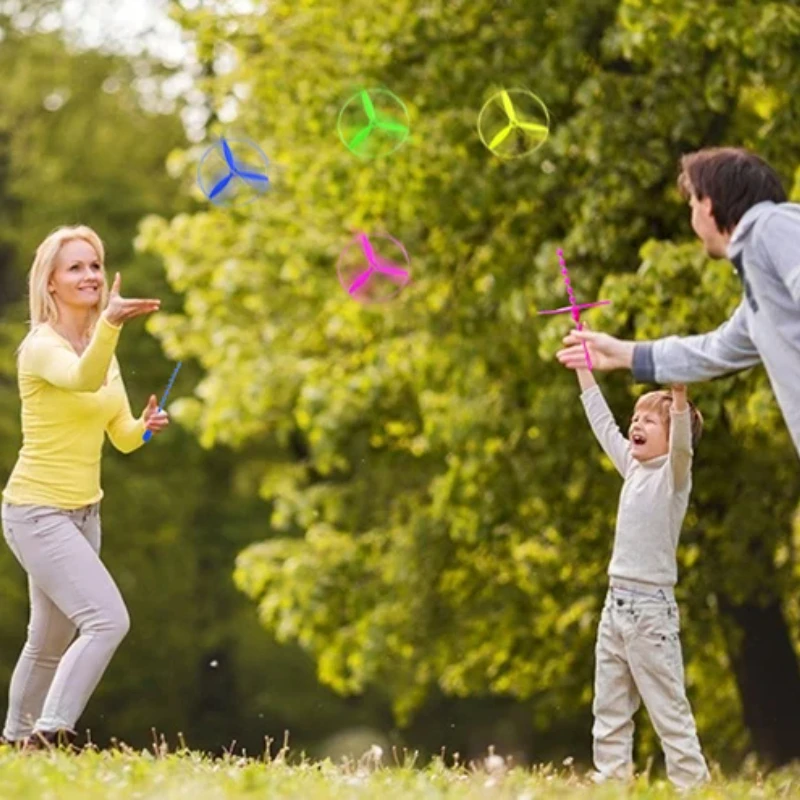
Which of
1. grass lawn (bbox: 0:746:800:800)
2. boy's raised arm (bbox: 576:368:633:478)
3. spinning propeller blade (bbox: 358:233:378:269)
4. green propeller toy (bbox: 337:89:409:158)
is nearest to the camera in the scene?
grass lawn (bbox: 0:746:800:800)

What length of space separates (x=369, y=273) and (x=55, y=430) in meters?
8.30

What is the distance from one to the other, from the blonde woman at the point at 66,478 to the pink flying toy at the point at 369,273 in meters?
7.89

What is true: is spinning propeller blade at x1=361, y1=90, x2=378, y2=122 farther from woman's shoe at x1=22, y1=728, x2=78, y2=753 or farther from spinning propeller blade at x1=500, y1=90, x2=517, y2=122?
woman's shoe at x1=22, y1=728, x2=78, y2=753

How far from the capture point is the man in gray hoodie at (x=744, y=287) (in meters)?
5.46

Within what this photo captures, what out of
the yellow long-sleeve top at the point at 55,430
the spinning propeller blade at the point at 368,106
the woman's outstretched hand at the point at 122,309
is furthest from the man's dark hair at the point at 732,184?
the spinning propeller blade at the point at 368,106

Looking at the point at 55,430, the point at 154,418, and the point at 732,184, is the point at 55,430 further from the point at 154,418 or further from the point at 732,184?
the point at 732,184

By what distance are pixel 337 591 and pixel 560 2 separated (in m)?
5.92

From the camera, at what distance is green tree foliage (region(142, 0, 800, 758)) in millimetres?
12539

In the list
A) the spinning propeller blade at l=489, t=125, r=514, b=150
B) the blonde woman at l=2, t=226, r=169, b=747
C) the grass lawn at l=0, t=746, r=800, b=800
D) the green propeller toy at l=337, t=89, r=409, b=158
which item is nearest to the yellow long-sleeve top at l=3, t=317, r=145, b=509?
the blonde woman at l=2, t=226, r=169, b=747

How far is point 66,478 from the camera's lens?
6.65 m

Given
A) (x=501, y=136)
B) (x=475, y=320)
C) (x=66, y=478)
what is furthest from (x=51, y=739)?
(x=475, y=320)

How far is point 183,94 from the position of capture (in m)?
25.4

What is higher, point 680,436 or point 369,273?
point 369,273

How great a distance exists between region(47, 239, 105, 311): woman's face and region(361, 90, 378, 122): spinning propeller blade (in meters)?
5.85
